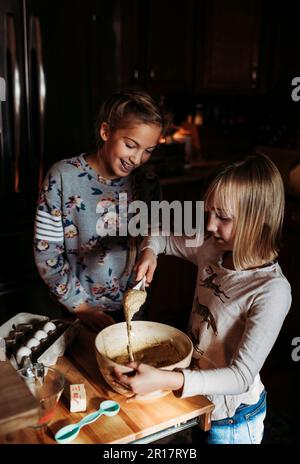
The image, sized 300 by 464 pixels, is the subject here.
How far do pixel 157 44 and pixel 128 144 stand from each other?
1578mm

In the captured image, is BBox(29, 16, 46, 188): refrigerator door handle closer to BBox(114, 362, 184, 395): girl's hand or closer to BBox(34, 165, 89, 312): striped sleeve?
BBox(34, 165, 89, 312): striped sleeve

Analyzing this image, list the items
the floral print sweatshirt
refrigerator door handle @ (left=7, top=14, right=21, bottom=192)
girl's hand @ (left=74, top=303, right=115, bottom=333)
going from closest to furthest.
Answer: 1. girl's hand @ (left=74, top=303, right=115, bottom=333)
2. the floral print sweatshirt
3. refrigerator door handle @ (left=7, top=14, right=21, bottom=192)

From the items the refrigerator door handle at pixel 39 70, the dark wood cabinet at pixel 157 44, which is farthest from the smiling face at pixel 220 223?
the dark wood cabinet at pixel 157 44

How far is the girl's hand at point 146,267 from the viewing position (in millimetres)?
1184

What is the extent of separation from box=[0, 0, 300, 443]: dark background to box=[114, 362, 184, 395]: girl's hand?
777 millimetres

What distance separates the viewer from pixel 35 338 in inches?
43.0

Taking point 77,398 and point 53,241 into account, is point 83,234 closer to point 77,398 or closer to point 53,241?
point 53,241

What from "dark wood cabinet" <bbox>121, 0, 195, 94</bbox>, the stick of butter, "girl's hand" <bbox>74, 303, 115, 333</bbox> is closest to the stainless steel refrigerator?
"dark wood cabinet" <bbox>121, 0, 195, 94</bbox>

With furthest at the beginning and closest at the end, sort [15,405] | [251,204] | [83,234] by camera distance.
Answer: [83,234] → [251,204] → [15,405]

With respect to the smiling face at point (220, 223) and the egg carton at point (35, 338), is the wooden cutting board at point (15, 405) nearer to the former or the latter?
the egg carton at point (35, 338)

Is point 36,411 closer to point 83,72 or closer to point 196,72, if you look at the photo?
point 83,72

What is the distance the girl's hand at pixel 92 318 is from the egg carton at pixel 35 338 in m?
0.11

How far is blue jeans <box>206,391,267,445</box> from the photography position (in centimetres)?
113

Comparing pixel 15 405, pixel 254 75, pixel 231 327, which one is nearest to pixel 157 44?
pixel 254 75
